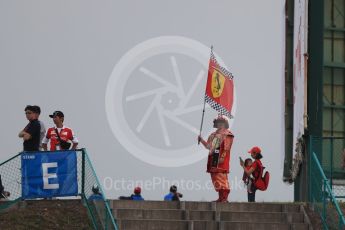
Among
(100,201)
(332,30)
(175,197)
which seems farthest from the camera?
(332,30)

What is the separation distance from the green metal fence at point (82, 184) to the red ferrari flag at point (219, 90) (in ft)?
11.0

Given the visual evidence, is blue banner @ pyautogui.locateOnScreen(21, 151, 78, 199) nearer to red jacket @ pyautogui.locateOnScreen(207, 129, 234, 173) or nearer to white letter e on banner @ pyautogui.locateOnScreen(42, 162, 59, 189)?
white letter e on banner @ pyautogui.locateOnScreen(42, 162, 59, 189)

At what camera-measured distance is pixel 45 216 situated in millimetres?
24984

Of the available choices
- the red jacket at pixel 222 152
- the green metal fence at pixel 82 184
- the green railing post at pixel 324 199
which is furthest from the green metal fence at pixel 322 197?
the green metal fence at pixel 82 184

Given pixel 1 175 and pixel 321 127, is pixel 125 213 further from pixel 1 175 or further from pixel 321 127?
pixel 321 127

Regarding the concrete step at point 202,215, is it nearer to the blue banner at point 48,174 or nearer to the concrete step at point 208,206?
the concrete step at point 208,206

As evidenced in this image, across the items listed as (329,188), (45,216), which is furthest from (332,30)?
(45,216)

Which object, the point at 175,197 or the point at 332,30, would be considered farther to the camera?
the point at 332,30

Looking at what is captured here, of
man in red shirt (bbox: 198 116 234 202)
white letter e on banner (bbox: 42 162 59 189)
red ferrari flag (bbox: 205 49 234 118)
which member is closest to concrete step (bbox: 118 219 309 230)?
white letter e on banner (bbox: 42 162 59 189)

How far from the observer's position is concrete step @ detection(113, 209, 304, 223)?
82.2 ft

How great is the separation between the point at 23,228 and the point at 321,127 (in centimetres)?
768

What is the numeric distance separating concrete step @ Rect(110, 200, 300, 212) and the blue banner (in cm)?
92

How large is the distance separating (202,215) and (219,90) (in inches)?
141

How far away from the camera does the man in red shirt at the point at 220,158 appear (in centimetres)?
2664
